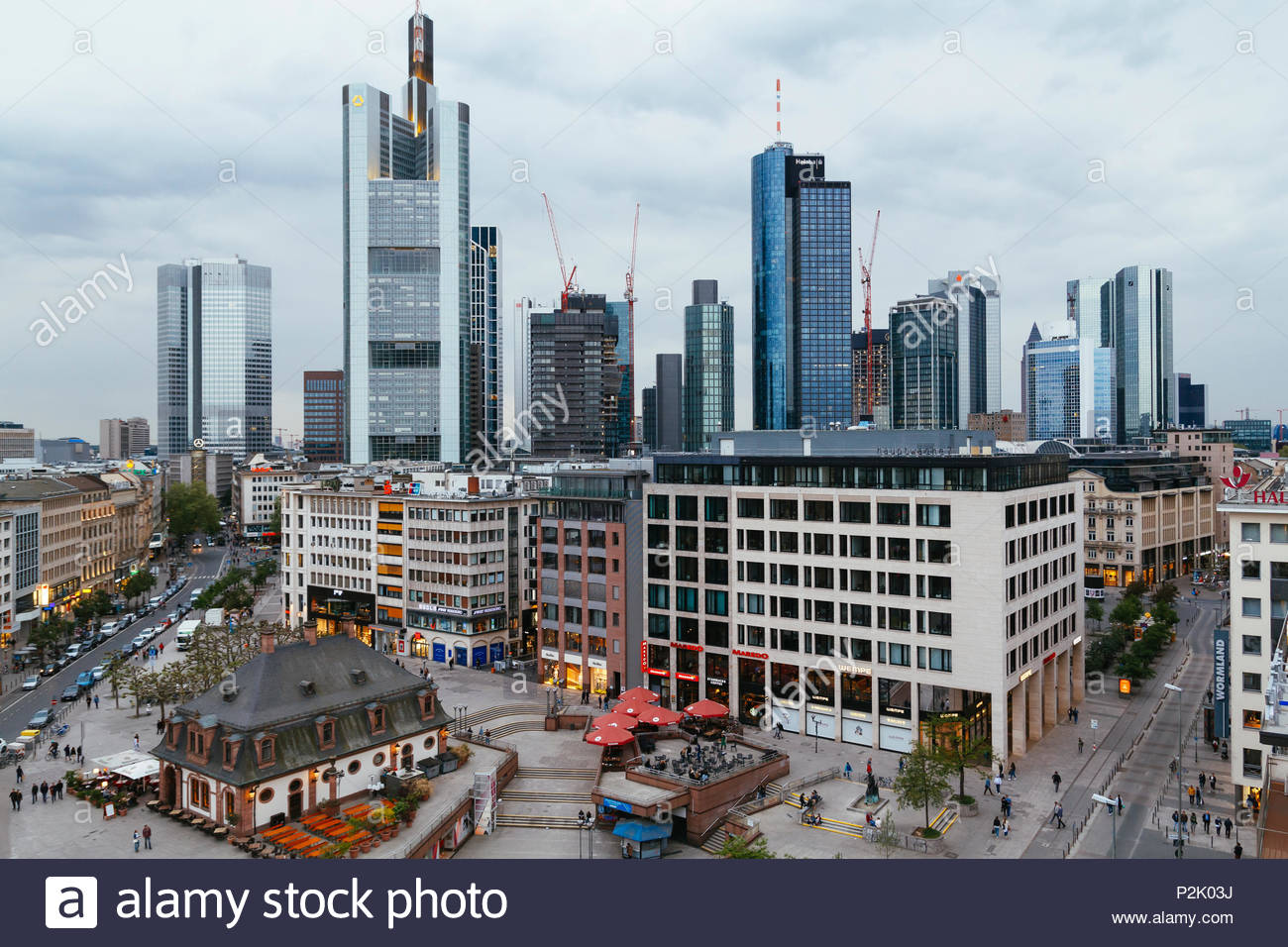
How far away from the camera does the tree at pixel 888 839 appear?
43.5 metres

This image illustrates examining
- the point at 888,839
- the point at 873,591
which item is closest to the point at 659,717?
the point at 873,591

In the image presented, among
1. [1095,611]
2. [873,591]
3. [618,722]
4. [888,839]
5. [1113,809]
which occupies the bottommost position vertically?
[888,839]

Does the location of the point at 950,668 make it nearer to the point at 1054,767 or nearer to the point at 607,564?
the point at 1054,767

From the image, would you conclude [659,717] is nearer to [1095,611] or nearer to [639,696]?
[639,696]

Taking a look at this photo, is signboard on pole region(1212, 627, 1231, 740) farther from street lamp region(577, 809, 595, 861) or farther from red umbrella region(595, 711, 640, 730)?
street lamp region(577, 809, 595, 861)

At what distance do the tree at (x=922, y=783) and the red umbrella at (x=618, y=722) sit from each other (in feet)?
55.8

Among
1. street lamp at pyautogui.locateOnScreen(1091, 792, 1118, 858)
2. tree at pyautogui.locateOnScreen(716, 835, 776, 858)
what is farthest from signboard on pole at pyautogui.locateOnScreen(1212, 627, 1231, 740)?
tree at pyautogui.locateOnScreen(716, 835, 776, 858)

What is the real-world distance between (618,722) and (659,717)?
3.06 metres

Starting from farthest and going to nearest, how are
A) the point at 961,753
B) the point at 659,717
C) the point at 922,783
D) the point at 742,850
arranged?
the point at 659,717 → the point at 961,753 → the point at 922,783 → the point at 742,850

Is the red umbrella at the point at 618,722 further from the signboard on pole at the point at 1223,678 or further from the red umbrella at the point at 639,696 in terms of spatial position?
the signboard on pole at the point at 1223,678

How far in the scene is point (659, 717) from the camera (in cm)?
5856

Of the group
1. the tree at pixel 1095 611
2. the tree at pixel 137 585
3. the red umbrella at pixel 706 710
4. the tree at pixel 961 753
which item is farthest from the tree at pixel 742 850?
the tree at pixel 137 585

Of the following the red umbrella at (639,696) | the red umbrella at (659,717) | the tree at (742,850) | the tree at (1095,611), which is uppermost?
the tree at (1095,611)
